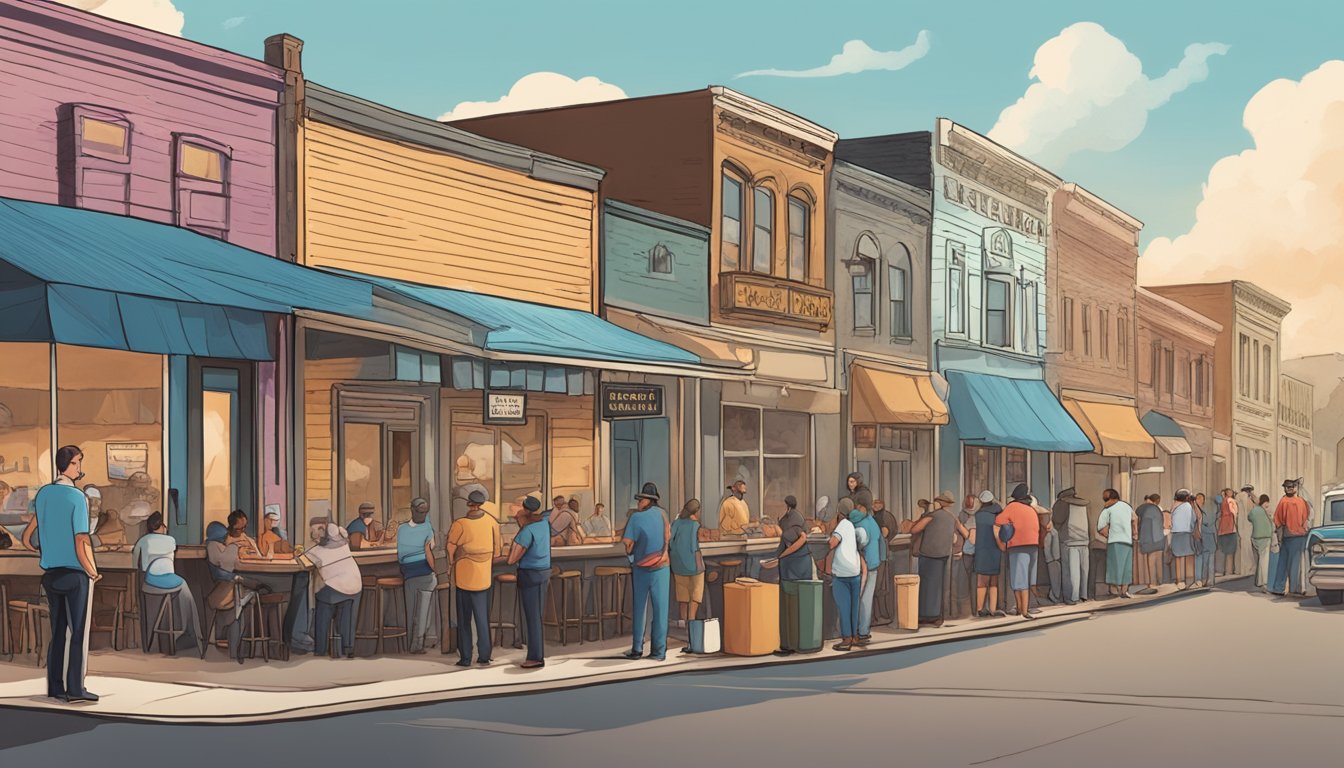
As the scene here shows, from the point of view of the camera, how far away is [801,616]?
779 inches

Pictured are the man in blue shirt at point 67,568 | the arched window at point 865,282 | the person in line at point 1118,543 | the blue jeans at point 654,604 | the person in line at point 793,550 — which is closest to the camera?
the man in blue shirt at point 67,568

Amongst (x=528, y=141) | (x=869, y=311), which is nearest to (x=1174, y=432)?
(x=869, y=311)

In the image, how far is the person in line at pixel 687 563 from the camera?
20.3 m

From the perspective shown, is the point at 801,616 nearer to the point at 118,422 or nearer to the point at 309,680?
the point at 309,680

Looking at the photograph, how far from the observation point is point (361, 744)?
40.1 feet

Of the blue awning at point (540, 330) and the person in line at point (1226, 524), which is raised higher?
the blue awning at point (540, 330)

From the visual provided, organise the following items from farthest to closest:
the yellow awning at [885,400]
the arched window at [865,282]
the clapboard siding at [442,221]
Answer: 1. the arched window at [865,282]
2. the yellow awning at [885,400]
3. the clapboard siding at [442,221]

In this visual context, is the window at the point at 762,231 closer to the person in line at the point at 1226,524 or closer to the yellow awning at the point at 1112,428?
the person in line at the point at 1226,524

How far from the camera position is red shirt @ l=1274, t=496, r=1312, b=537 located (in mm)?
30047

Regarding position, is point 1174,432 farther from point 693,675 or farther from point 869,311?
point 693,675

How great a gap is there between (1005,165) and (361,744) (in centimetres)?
3136

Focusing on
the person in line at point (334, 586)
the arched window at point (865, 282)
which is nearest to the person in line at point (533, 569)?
the person in line at point (334, 586)

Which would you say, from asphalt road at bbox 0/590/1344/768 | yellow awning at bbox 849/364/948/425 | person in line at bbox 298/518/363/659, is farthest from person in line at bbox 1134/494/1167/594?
person in line at bbox 298/518/363/659

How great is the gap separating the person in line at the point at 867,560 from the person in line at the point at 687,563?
6.21 ft
